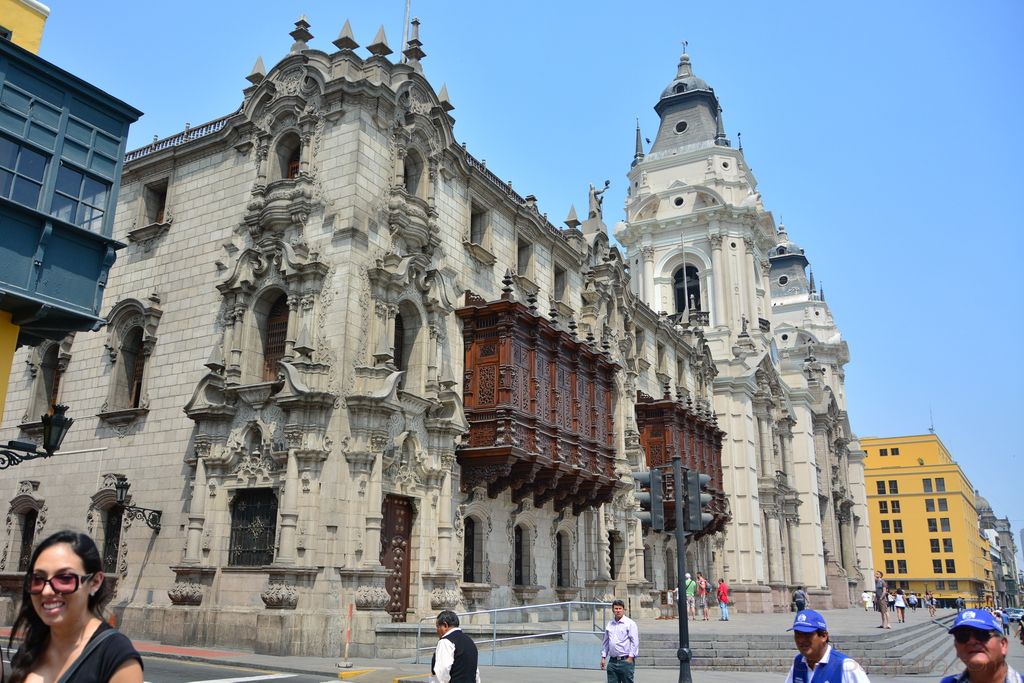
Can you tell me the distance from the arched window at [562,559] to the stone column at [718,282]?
26639 mm

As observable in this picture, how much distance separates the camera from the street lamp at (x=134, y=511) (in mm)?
21547

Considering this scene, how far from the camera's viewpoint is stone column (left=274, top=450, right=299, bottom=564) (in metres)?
18.8

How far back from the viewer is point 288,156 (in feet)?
78.1

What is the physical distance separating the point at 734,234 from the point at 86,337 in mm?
39428

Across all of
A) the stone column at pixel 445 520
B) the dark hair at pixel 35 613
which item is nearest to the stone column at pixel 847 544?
the stone column at pixel 445 520

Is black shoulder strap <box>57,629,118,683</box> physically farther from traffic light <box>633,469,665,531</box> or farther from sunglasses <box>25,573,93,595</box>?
traffic light <box>633,469,665,531</box>

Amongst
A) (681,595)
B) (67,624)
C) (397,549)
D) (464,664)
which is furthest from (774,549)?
(67,624)

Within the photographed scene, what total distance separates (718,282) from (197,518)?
127 ft

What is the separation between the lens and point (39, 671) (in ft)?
12.2

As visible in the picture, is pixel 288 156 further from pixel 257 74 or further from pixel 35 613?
pixel 35 613

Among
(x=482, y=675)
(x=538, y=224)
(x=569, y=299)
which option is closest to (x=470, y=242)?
(x=538, y=224)

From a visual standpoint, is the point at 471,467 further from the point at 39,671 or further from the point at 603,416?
the point at 39,671

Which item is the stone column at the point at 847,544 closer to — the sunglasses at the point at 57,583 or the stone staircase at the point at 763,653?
the stone staircase at the point at 763,653

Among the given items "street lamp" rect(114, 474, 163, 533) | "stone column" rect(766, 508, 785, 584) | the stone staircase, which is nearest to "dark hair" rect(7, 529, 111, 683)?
the stone staircase
